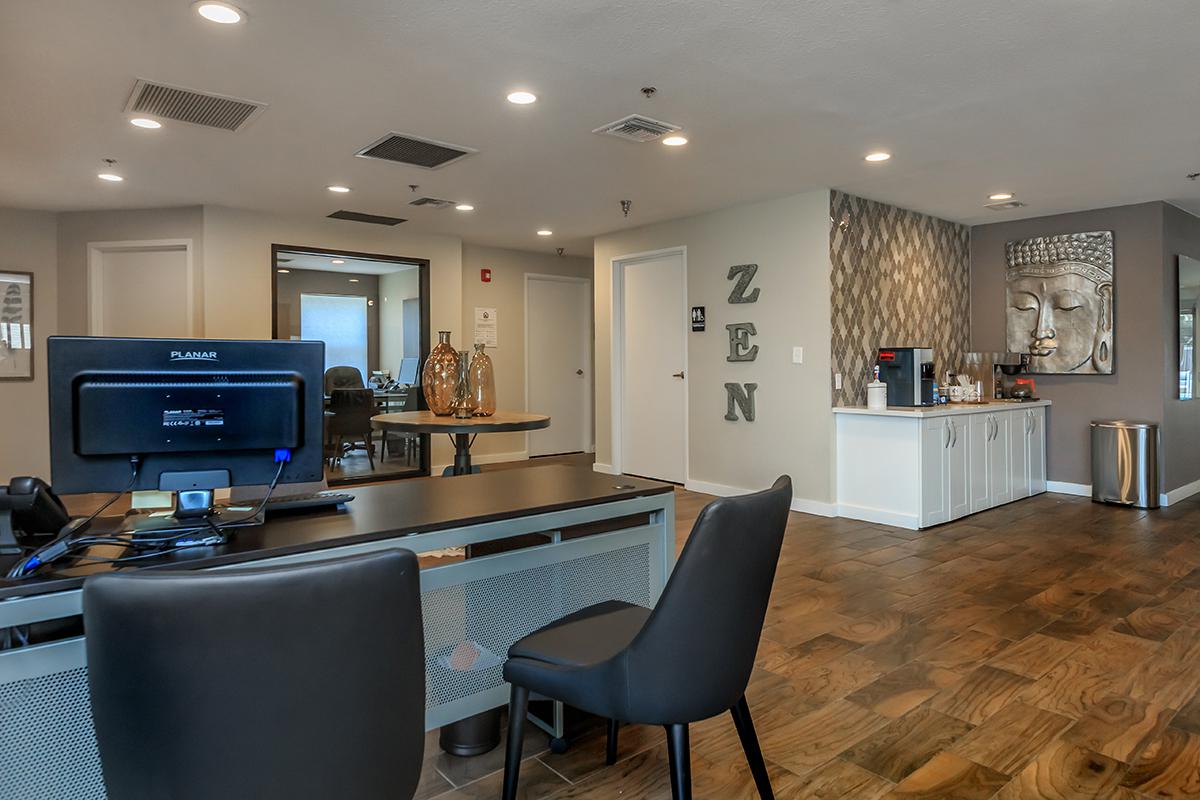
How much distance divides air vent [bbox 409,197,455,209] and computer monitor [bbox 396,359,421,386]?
2005 millimetres

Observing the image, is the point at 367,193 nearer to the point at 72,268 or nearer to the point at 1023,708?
the point at 72,268

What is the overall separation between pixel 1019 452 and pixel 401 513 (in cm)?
580

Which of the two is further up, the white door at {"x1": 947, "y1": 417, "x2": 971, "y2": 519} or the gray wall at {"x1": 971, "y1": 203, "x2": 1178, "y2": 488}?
the gray wall at {"x1": 971, "y1": 203, "x2": 1178, "y2": 488}

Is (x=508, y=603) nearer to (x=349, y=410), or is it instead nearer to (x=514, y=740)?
(x=514, y=740)

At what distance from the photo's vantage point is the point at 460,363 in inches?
140

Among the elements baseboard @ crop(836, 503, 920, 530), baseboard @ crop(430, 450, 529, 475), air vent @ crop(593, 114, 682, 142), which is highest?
air vent @ crop(593, 114, 682, 142)

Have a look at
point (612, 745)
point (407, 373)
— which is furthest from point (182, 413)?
point (407, 373)

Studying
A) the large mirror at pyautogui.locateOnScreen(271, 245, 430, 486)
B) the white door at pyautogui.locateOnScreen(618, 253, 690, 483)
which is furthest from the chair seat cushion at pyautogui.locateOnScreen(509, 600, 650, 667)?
the large mirror at pyautogui.locateOnScreen(271, 245, 430, 486)

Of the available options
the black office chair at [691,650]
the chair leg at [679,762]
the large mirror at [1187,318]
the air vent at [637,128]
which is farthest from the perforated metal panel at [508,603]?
the large mirror at [1187,318]

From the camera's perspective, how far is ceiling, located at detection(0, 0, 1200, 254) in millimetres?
2711

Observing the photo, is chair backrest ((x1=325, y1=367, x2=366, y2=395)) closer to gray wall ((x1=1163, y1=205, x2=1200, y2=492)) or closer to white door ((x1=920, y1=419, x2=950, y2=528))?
white door ((x1=920, y1=419, x2=950, y2=528))

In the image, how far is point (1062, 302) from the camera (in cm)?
621

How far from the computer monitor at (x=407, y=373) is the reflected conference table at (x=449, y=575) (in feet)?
17.2

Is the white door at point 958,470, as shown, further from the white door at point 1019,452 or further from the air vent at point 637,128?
the air vent at point 637,128
